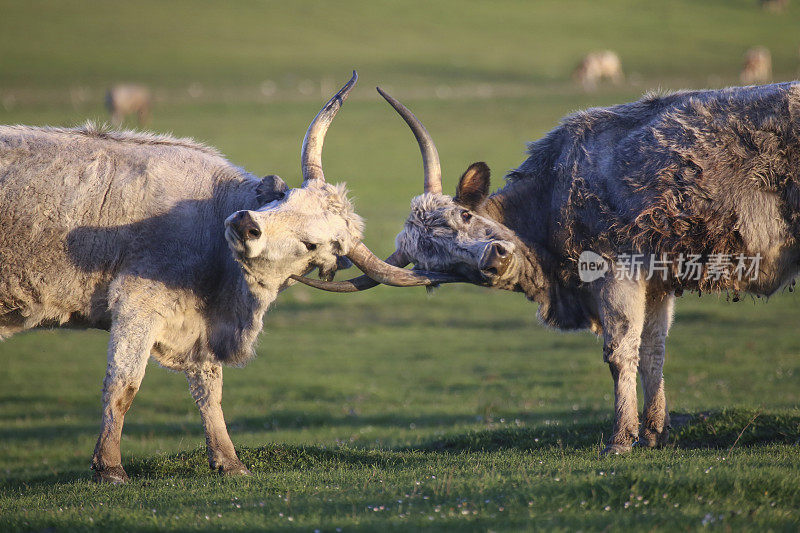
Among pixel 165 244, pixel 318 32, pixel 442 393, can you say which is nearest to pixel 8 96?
pixel 318 32

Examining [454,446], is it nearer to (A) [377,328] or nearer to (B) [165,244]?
(B) [165,244]

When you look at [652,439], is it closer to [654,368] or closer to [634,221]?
[654,368]

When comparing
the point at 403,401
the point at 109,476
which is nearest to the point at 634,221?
the point at 109,476

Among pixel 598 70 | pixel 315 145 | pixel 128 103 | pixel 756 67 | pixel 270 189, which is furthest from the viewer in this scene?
pixel 598 70

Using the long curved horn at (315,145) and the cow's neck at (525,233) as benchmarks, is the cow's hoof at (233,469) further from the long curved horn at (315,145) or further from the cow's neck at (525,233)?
the cow's neck at (525,233)

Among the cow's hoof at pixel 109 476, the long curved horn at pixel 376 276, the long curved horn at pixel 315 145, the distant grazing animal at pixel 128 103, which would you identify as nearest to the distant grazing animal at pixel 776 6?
the distant grazing animal at pixel 128 103

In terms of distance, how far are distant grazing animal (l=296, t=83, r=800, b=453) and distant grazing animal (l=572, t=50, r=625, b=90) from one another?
5425cm

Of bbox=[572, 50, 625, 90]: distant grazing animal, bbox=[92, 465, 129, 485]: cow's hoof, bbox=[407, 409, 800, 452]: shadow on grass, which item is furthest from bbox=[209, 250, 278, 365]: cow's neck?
bbox=[572, 50, 625, 90]: distant grazing animal

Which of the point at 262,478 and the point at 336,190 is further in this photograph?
the point at 336,190

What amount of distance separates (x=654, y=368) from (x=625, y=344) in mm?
722

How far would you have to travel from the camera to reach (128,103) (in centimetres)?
4959

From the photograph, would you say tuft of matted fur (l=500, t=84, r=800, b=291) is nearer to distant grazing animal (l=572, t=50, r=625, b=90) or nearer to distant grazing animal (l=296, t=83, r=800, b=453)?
distant grazing animal (l=296, t=83, r=800, b=453)

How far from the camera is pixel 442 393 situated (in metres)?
16.3

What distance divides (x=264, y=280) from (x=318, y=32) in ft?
263
